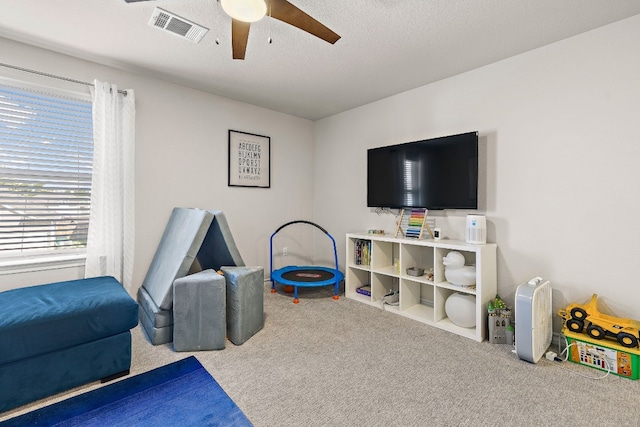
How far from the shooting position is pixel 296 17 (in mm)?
1667

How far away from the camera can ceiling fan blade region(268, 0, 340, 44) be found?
1.55 metres

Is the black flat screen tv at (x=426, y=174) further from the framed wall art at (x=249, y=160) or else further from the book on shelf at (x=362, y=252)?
the framed wall art at (x=249, y=160)

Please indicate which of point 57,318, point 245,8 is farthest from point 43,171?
point 245,8

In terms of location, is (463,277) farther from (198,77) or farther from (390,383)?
(198,77)

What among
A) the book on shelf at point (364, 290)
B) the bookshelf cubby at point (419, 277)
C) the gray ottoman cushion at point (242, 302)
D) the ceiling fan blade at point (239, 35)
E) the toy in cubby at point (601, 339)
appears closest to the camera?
the ceiling fan blade at point (239, 35)

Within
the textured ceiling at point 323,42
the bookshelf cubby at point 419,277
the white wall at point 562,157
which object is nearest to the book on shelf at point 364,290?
the bookshelf cubby at point 419,277

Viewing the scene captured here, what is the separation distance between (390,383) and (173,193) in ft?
9.03

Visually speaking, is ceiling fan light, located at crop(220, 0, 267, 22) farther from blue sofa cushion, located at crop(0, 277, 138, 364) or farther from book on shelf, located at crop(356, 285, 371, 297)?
book on shelf, located at crop(356, 285, 371, 297)

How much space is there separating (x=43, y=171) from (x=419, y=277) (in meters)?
3.44

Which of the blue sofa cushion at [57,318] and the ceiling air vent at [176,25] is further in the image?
the ceiling air vent at [176,25]

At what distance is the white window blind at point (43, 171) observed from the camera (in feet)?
7.85

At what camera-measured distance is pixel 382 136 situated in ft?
12.1

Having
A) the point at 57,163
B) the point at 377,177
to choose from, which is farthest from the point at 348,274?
the point at 57,163

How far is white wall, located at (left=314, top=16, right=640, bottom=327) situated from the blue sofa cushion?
2.86 meters
